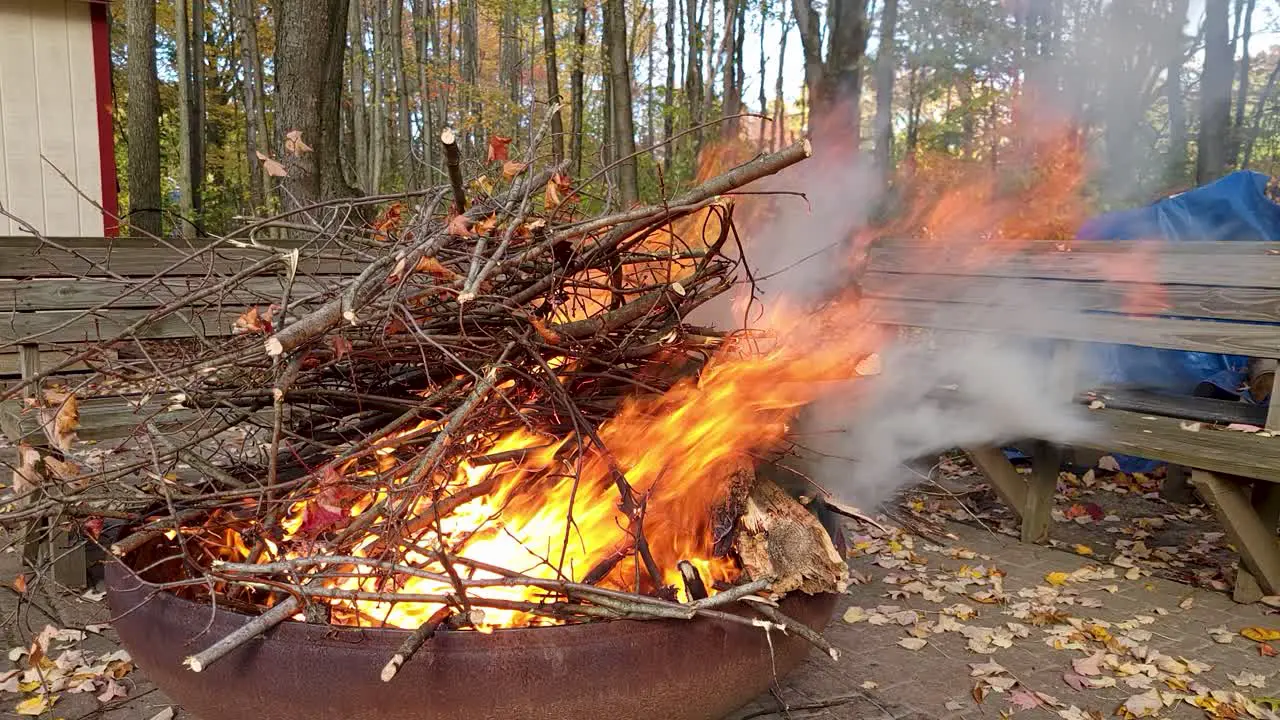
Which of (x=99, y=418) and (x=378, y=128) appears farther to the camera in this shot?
(x=378, y=128)

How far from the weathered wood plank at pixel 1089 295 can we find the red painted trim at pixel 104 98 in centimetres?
766

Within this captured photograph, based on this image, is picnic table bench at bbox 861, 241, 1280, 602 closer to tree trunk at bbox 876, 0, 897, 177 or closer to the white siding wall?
tree trunk at bbox 876, 0, 897, 177

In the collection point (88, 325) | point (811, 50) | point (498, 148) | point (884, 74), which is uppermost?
point (884, 74)

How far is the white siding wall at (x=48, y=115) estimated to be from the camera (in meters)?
8.02

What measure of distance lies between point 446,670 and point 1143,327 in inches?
152

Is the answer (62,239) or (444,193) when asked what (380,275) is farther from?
(62,239)

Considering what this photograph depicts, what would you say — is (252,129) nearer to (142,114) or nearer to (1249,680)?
(142,114)

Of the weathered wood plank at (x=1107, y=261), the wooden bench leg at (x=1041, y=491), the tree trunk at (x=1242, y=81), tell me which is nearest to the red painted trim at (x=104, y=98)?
the weathered wood plank at (x=1107, y=261)

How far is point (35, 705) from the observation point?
2826 mm

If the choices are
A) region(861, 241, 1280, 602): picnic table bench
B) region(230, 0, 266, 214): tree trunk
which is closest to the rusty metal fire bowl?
region(861, 241, 1280, 602): picnic table bench

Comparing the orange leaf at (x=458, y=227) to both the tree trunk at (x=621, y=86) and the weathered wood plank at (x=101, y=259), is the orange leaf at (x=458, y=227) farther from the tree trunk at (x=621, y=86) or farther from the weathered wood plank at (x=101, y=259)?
the tree trunk at (x=621, y=86)

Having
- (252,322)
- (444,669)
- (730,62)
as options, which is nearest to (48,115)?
(252,322)

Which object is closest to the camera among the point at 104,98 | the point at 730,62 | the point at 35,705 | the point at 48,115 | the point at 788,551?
the point at 788,551

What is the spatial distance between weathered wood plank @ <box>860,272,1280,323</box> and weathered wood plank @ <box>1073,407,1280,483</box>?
534 mm
